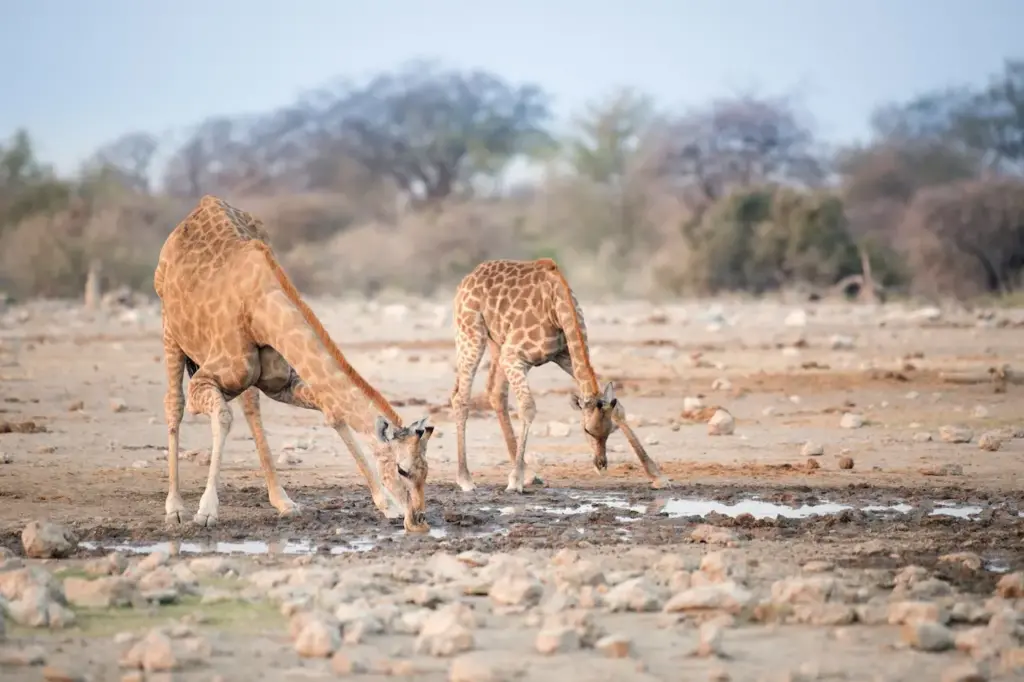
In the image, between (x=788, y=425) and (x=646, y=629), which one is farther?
(x=788, y=425)

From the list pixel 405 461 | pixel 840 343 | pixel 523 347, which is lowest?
pixel 405 461

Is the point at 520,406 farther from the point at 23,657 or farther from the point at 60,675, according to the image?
the point at 60,675

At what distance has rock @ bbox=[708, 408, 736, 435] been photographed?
1470 cm

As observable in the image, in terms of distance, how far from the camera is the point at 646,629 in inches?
274

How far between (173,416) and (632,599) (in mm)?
4264

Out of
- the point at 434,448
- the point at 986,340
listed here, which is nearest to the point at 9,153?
the point at 986,340

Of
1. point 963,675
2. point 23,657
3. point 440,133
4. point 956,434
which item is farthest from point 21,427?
point 440,133

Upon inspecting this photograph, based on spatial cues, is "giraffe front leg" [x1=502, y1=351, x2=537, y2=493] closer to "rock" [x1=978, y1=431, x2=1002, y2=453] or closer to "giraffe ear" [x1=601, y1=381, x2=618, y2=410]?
"giraffe ear" [x1=601, y1=381, x2=618, y2=410]

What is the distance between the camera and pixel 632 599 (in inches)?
287

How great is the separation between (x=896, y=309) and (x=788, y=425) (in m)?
15.3

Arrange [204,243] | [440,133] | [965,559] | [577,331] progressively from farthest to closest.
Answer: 1. [440,133]
2. [577,331]
3. [204,243]
4. [965,559]

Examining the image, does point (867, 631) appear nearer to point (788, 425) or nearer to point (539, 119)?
point (788, 425)

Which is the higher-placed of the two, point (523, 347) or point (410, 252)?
point (410, 252)

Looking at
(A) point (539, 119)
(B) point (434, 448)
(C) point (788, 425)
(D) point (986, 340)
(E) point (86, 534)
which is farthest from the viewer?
(A) point (539, 119)
